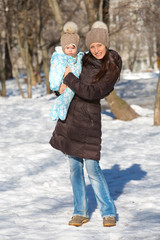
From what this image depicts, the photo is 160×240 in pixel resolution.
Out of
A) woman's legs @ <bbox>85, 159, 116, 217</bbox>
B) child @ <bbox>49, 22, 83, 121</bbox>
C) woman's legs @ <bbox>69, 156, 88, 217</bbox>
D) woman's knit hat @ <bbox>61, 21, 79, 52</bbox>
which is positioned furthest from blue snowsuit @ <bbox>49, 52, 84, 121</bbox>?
woman's legs @ <bbox>85, 159, 116, 217</bbox>

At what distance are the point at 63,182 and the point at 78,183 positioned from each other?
2239mm

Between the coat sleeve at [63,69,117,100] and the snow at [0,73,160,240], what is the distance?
4.12ft

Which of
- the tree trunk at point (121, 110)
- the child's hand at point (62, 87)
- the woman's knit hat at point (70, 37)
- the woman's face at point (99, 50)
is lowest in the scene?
the tree trunk at point (121, 110)

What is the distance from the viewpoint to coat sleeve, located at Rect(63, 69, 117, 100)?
3.93m

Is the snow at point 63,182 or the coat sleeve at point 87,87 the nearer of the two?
the coat sleeve at point 87,87

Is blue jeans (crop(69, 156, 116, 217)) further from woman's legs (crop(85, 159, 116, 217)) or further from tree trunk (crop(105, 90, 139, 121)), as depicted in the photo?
tree trunk (crop(105, 90, 139, 121))

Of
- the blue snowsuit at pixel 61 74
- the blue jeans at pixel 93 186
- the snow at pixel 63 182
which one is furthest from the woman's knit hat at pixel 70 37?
the snow at pixel 63 182

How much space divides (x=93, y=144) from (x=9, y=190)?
224 cm

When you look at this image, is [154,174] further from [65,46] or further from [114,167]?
[65,46]

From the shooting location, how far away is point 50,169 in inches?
287

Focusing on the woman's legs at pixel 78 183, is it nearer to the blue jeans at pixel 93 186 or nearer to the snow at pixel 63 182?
the blue jeans at pixel 93 186

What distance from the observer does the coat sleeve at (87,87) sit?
3926 millimetres

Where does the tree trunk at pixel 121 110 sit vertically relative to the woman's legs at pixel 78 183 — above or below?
below

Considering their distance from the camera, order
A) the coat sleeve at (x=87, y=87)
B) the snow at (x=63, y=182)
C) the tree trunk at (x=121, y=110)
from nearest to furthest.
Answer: the coat sleeve at (x=87, y=87) < the snow at (x=63, y=182) < the tree trunk at (x=121, y=110)
